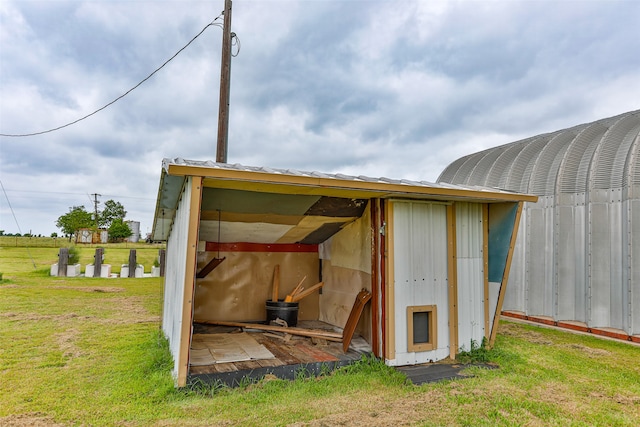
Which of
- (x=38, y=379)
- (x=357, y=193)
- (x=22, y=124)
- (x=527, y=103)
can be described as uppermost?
(x=527, y=103)

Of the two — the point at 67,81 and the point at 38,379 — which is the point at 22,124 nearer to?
the point at 67,81

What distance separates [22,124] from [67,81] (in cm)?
166

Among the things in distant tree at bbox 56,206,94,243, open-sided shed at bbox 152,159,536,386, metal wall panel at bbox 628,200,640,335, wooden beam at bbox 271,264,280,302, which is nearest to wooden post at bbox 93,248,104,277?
open-sided shed at bbox 152,159,536,386

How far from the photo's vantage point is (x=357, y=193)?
4.32m

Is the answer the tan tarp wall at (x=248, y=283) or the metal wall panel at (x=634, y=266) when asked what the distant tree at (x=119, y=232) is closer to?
the tan tarp wall at (x=248, y=283)

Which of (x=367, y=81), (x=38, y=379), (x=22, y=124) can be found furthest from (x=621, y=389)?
(x=22, y=124)

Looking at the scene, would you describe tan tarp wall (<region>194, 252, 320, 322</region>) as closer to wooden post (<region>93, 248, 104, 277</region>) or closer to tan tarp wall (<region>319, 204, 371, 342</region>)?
tan tarp wall (<region>319, 204, 371, 342</region>)

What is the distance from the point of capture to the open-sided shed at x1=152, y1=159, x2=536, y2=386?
361 cm

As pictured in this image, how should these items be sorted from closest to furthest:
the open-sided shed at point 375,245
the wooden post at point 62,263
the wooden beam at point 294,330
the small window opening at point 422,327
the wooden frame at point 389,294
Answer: the open-sided shed at point 375,245 → the wooden frame at point 389,294 → the small window opening at point 422,327 → the wooden beam at point 294,330 → the wooden post at point 62,263

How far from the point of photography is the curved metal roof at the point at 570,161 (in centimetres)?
660

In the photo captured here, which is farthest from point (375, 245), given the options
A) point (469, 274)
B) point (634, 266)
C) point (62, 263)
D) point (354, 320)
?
point (62, 263)

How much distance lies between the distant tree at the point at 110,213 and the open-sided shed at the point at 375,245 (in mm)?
48188

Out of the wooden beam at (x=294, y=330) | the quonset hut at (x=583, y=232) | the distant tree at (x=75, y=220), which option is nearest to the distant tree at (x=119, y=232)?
the distant tree at (x=75, y=220)

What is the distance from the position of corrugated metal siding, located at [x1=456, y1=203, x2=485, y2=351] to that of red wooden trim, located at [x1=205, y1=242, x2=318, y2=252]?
116 inches
